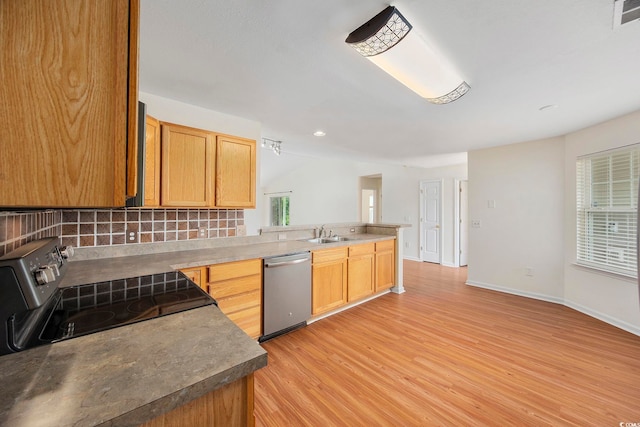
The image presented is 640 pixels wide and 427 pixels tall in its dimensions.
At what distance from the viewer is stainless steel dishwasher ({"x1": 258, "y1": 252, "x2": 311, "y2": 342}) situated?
2449mm

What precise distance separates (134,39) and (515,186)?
186 inches

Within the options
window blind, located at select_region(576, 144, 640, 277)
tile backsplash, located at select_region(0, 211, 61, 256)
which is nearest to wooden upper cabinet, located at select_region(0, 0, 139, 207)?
tile backsplash, located at select_region(0, 211, 61, 256)

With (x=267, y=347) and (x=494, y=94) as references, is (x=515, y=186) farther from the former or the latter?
(x=267, y=347)

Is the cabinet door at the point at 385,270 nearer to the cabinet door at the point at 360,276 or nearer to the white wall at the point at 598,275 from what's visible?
the cabinet door at the point at 360,276

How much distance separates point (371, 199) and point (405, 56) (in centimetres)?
628

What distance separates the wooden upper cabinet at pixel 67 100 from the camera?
543mm

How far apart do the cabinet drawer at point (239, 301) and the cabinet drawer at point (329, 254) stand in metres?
0.75

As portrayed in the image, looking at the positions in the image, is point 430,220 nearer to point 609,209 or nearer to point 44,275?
point 609,209

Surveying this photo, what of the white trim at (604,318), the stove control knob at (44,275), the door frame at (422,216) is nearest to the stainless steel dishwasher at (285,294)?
the stove control knob at (44,275)

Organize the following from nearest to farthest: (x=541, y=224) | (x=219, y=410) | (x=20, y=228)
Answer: (x=219, y=410) < (x=20, y=228) < (x=541, y=224)

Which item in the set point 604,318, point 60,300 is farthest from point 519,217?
point 60,300

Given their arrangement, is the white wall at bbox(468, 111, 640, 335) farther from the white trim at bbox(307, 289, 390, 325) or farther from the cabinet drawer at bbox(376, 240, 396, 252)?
the white trim at bbox(307, 289, 390, 325)

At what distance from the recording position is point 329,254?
3.05 m

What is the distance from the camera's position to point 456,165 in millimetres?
5676
